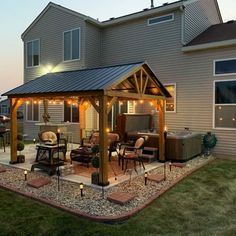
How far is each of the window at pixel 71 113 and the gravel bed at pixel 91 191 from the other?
6.25 meters

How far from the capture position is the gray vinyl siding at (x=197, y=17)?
1131 cm

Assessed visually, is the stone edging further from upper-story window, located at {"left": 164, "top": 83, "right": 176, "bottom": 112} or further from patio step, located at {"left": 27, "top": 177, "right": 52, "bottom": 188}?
upper-story window, located at {"left": 164, "top": 83, "right": 176, "bottom": 112}

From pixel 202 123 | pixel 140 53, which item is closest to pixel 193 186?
pixel 202 123

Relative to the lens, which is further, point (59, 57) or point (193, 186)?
point (59, 57)

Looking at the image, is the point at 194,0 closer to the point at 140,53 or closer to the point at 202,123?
the point at 140,53

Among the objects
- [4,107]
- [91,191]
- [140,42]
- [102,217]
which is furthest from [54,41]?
[4,107]

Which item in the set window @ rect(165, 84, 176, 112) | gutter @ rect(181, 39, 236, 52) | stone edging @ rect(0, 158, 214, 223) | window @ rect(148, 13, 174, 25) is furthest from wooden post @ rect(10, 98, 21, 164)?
window @ rect(148, 13, 174, 25)

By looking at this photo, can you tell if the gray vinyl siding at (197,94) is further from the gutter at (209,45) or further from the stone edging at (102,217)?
the stone edging at (102,217)

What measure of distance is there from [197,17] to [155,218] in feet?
34.8

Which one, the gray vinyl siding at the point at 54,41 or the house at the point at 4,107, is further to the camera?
the house at the point at 4,107

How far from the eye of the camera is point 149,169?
7.81 meters

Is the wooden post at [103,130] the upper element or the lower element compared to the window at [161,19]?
lower

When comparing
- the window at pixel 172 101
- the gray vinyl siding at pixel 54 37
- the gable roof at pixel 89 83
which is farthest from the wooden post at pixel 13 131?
the window at pixel 172 101

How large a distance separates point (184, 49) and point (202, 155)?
4509mm
